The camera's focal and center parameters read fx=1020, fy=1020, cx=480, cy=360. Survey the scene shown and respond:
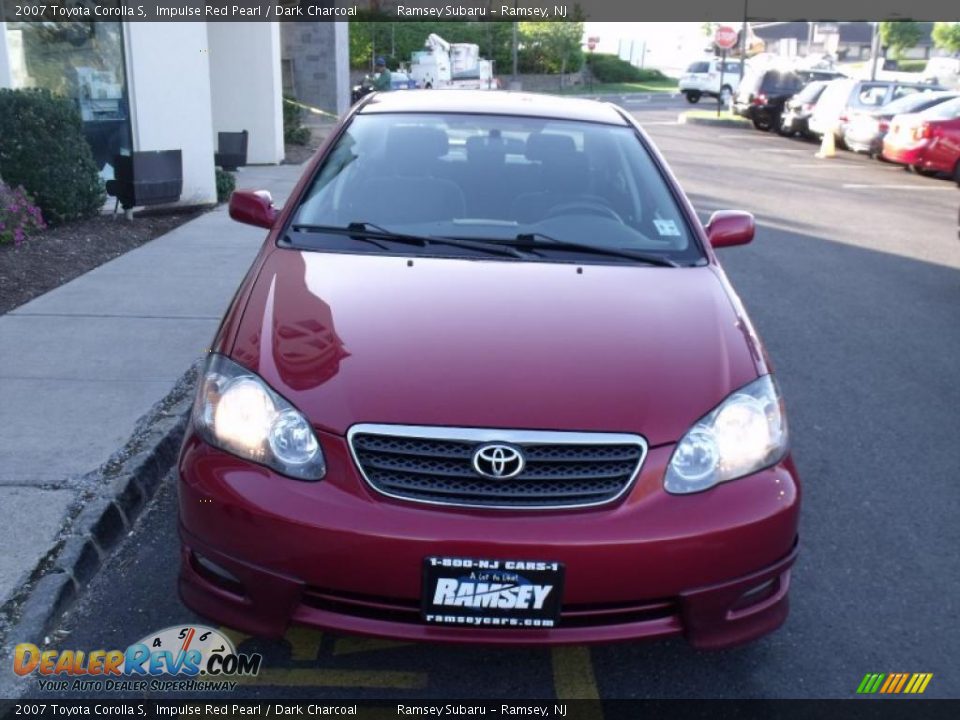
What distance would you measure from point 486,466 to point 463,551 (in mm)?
243

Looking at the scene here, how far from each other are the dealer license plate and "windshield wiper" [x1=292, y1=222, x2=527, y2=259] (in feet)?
5.05

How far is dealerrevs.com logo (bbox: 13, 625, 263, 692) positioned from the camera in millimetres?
3146

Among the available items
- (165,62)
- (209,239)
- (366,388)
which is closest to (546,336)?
(366,388)

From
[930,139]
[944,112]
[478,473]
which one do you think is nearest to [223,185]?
[478,473]

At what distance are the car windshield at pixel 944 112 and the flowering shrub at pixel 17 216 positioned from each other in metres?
14.8

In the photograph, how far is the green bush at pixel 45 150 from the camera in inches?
354

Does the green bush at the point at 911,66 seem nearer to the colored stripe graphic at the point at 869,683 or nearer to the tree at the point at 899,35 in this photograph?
the tree at the point at 899,35

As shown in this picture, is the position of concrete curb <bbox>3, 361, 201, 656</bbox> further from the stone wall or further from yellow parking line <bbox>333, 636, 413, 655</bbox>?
the stone wall

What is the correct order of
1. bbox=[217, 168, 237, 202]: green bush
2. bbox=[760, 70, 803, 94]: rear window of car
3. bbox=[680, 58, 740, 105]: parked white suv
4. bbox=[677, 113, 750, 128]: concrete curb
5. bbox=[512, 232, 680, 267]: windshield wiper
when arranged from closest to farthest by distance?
1. bbox=[512, 232, 680, 267]: windshield wiper
2. bbox=[217, 168, 237, 202]: green bush
3. bbox=[760, 70, 803, 94]: rear window of car
4. bbox=[677, 113, 750, 128]: concrete curb
5. bbox=[680, 58, 740, 105]: parked white suv

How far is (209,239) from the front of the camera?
956cm

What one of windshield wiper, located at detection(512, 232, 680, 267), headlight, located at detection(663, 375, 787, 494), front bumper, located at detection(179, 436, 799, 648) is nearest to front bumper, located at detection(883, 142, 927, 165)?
windshield wiper, located at detection(512, 232, 680, 267)

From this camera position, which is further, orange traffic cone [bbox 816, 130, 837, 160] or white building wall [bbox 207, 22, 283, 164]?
orange traffic cone [bbox 816, 130, 837, 160]

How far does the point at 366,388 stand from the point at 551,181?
6.10 ft

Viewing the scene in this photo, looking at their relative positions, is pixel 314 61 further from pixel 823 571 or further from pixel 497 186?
pixel 823 571
